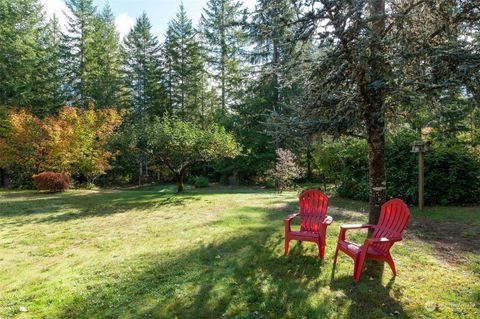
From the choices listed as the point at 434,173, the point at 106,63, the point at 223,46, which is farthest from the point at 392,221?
the point at 106,63

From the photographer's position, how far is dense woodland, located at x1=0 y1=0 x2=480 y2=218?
3586 millimetres

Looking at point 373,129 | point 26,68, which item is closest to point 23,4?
point 26,68

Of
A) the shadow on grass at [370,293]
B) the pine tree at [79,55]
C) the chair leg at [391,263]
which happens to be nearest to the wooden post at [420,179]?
the shadow on grass at [370,293]

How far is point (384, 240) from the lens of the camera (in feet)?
10.7

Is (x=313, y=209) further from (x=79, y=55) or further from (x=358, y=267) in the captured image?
(x=79, y=55)

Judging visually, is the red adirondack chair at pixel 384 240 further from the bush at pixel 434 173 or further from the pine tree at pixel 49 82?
the pine tree at pixel 49 82

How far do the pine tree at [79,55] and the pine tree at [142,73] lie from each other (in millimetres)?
2516

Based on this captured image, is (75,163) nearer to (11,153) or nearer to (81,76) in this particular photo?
(11,153)

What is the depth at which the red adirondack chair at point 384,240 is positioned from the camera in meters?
3.33

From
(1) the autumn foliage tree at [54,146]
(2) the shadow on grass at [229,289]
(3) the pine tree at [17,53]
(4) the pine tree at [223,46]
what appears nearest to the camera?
(2) the shadow on grass at [229,289]

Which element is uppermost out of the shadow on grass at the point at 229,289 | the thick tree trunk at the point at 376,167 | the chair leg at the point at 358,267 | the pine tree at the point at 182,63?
the pine tree at the point at 182,63

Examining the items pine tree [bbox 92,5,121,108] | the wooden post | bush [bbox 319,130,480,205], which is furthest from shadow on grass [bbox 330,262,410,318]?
pine tree [bbox 92,5,121,108]

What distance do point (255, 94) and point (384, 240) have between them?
57.1ft

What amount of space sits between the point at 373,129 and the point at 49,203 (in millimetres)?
10044
